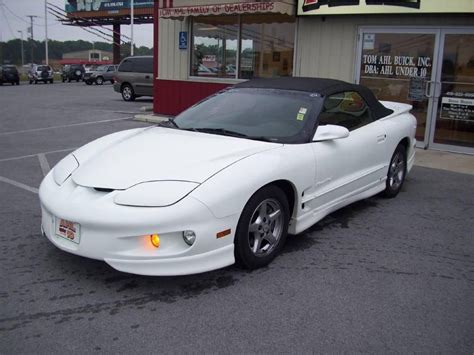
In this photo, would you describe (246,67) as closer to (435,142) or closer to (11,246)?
(435,142)

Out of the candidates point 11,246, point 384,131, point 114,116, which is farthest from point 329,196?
point 114,116

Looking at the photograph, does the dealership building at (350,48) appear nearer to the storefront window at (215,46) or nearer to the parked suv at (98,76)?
the storefront window at (215,46)

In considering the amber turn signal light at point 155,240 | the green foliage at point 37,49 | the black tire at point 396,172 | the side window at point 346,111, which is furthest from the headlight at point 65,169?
the green foliage at point 37,49

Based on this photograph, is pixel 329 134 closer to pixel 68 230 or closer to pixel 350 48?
pixel 68 230

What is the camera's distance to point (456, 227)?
5.05 meters

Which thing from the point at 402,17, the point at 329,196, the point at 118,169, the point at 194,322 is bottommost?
the point at 194,322

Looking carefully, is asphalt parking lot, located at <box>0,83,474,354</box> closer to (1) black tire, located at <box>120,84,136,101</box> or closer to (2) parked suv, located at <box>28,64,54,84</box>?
(1) black tire, located at <box>120,84,136,101</box>

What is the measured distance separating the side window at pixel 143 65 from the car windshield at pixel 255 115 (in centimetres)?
1536

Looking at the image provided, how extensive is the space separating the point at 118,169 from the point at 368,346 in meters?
2.08

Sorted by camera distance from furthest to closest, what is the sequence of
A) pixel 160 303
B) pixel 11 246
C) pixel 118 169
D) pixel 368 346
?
pixel 11 246 < pixel 118 169 < pixel 160 303 < pixel 368 346

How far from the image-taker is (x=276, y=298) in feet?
11.2

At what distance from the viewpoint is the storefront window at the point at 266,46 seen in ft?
35.8

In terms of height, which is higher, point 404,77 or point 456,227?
point 404,77

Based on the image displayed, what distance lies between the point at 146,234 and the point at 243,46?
9.07 m
